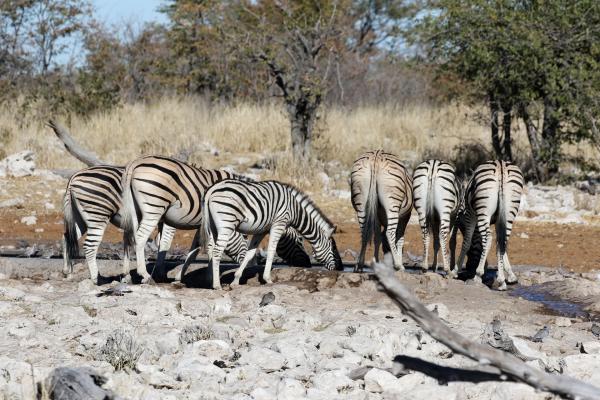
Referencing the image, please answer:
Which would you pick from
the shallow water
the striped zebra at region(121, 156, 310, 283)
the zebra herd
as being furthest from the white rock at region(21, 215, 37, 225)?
the shallow water

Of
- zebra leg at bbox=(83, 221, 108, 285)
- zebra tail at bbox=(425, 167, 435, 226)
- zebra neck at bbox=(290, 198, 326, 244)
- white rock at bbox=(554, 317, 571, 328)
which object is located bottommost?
white rock at bbox=(554, 317, 571, 328)

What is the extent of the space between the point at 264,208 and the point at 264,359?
3.40 m

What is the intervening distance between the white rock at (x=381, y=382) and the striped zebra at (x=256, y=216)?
3601 mm

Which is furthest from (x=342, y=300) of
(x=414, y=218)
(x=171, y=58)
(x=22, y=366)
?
(x=171, y=58)

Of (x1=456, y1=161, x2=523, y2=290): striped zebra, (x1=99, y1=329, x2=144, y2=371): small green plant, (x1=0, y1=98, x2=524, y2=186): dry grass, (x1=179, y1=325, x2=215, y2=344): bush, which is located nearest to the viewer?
(x1=99, y1=329, x2=144, y2=371): small green plant

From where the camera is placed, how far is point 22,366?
5.72m

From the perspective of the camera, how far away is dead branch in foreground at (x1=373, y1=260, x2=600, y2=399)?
4.37m

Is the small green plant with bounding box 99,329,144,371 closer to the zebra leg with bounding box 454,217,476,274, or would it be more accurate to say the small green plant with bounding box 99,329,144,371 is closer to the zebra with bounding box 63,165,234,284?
the zebra with bounding box 63,165,234,284

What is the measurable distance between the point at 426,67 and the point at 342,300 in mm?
10621

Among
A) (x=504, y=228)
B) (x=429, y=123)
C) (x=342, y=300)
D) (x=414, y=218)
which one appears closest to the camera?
(x=342, y=300)

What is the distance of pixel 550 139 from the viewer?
1727cm

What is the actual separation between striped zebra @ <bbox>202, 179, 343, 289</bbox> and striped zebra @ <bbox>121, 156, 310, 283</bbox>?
0.52 meters

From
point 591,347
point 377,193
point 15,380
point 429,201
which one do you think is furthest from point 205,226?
point 591,347

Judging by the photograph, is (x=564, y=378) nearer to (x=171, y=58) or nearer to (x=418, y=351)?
(x=418, y=351)
